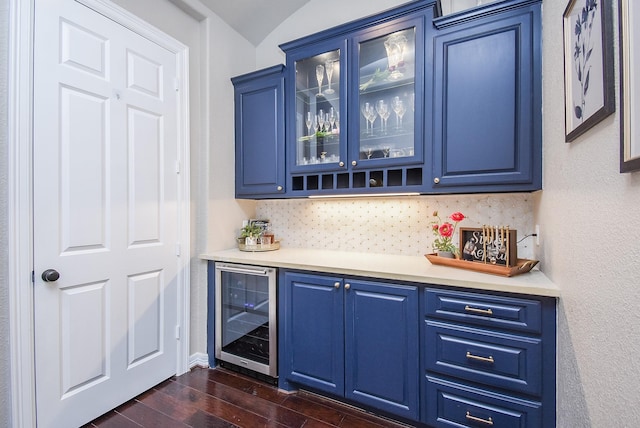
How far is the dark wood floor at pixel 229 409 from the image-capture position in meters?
1.70

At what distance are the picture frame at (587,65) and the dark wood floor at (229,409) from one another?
1.82m

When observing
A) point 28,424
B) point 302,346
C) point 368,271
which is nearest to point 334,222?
point 368,271

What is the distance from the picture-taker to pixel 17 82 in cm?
142

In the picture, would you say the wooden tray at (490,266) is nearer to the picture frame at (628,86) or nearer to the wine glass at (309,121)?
the picture frame at (628,86)

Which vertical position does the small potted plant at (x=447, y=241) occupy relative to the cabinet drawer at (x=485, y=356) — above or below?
above

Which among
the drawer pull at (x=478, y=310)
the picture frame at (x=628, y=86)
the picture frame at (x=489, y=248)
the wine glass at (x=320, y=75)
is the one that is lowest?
the drawer pull at (x=478, y=310)

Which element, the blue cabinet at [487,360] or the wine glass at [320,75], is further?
the wine glass at [320,75]

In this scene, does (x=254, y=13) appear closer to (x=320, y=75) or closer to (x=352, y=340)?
(x=320, y=75)

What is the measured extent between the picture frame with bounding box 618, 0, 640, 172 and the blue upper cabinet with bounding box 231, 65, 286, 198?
1954mm

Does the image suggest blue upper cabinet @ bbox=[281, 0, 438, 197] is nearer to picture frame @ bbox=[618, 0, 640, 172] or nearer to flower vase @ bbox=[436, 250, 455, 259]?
flower vase @ bbox=[436, 250, 455, 259]

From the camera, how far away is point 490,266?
5.17 feet

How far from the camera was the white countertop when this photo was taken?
1394 mm

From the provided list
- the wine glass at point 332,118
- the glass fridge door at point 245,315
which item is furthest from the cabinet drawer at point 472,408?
the wine glass at point 332,118

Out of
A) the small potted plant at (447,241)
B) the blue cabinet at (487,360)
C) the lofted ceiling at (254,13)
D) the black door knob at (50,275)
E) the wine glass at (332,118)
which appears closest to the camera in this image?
the blue cabinet at (487,360)
